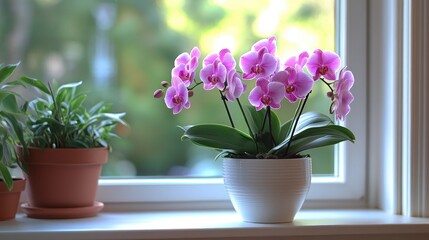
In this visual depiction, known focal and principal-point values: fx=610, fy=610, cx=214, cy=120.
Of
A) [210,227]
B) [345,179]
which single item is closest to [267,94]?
[210,227]

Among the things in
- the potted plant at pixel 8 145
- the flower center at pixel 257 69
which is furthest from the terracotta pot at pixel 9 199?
the flower center at pixel 257 69

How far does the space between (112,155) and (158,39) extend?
0.34 meters

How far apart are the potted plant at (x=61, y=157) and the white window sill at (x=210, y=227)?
4 centimetres

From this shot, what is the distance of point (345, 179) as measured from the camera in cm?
165

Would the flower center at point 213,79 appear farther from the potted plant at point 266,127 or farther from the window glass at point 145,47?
the window glass at point 145,47

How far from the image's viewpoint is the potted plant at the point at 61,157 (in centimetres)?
143

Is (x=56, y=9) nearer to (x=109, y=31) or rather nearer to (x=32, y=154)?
(x=109, y=31)

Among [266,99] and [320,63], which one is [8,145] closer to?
[266,99]

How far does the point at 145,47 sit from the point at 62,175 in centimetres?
42

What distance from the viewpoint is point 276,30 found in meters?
1.69

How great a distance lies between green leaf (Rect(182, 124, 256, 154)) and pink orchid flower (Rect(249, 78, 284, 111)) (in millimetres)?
114

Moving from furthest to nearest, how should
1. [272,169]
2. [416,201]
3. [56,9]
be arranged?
[56,9] < [416,201] < [272,169]

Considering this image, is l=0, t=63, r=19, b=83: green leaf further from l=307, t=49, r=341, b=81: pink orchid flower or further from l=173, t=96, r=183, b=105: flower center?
l=307, t=49, r=341, b=81: pink orchid flower

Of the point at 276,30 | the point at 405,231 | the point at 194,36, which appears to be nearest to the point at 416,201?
the point at 405,231
